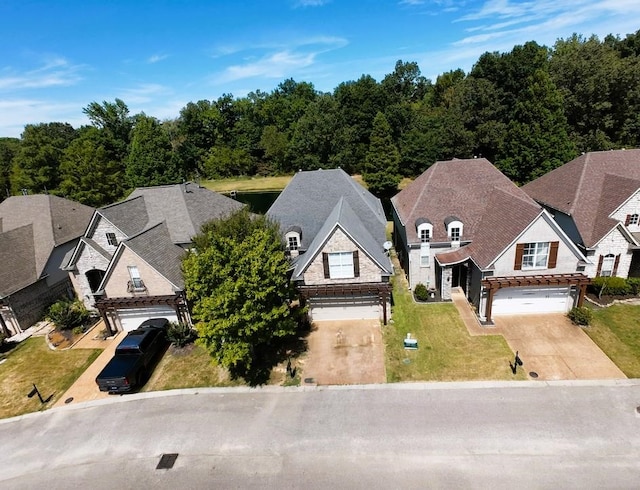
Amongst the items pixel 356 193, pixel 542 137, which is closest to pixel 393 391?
pixel 356 193

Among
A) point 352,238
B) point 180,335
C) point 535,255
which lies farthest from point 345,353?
point 535,255

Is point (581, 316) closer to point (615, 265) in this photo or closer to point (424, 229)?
point (615, 265)

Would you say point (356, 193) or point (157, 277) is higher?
point (356, 193)

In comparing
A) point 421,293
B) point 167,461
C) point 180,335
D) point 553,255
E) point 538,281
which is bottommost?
point 167,461

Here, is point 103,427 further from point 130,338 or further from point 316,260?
point 316,260

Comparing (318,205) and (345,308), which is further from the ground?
(318,205)
